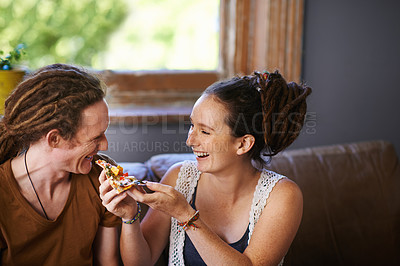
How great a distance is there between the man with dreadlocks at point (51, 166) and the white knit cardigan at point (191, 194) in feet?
0.99

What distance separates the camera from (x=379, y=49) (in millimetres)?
2850

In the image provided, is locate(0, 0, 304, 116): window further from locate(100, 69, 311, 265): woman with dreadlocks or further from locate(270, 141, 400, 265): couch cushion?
locate(100, 69, 311, 265): woman with dreadlocks

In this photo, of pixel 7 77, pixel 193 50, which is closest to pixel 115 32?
pixel 193 50

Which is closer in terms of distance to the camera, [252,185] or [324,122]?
[252,185]

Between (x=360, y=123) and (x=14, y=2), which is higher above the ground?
(x=14, y=2)

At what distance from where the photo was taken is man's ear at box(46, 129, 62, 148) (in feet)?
4.85

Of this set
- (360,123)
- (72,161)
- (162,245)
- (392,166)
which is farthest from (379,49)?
(72,161)

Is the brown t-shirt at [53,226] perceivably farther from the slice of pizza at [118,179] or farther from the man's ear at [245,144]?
the man's ear at [245,144]

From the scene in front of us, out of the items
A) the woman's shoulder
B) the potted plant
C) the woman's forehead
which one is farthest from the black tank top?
the potted plant

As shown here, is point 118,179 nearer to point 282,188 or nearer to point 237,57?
point 282,188

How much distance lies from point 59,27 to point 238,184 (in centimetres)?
147

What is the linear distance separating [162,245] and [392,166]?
53.6 inches

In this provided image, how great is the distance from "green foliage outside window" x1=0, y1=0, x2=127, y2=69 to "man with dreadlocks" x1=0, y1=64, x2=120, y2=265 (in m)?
1.14

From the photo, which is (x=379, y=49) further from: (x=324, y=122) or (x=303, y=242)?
(x=303, y=242)
